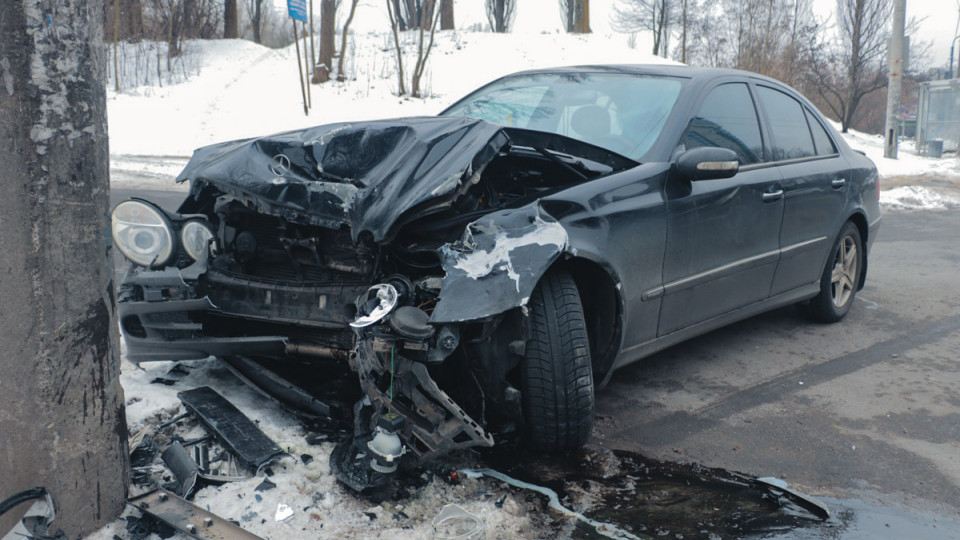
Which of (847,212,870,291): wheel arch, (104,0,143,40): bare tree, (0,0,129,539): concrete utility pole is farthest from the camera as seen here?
(104,0,143,40): bare tree

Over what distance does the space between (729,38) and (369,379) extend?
33840mm

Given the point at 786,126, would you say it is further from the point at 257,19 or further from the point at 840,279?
the point at 257,19

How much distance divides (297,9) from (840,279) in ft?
48.3

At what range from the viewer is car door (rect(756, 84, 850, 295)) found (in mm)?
4445

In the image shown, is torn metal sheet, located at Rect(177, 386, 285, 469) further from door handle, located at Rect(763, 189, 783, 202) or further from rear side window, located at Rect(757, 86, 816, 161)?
rear side window, located at Rect(757, 86, 816, 161)

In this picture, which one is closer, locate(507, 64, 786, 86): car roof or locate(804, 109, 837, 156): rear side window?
locate(507, 64, 786, 86): car roof

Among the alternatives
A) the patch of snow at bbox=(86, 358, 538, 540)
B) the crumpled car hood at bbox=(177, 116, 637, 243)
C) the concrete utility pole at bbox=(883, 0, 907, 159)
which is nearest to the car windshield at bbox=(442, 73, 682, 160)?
the crumpled car hood at bbox=(177, 116, 637, 243)

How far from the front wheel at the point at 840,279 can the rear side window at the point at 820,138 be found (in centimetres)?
53

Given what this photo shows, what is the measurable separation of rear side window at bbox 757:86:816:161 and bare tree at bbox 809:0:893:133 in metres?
29.1

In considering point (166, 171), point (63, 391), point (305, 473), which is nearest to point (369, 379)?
point (305, 473)

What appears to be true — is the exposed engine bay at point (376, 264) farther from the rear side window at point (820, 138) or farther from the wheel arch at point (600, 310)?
the rear side window at point (820, 138)

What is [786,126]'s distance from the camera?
4719 mm

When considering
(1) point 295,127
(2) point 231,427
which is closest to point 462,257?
(2) point 231,427

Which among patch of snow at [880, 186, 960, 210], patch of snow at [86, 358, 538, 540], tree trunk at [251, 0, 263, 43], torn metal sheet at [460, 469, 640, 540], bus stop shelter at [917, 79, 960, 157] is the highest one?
tree trunk at [251, 0, 263, 43]
